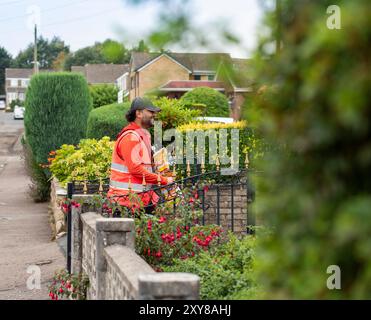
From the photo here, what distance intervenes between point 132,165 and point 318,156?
19.6 ft

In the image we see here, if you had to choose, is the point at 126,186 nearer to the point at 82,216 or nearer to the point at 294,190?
the point at 82,216

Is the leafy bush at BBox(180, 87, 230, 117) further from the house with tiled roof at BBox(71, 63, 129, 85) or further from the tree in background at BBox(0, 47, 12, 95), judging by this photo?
the tree in background at BBox(0, 47, 12, 95)

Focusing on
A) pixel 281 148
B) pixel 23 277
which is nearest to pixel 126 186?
pixel 23 277

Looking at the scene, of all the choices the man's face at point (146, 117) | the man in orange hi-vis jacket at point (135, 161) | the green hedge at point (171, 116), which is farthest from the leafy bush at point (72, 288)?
the green hedge at point (171, 116)

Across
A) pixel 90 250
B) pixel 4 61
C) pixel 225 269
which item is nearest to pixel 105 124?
pixel 90 250

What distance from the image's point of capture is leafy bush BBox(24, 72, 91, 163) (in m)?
21.8

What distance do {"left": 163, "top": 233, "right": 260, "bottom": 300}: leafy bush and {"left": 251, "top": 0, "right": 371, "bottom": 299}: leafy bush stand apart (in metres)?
2.80

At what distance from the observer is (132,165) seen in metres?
8.09

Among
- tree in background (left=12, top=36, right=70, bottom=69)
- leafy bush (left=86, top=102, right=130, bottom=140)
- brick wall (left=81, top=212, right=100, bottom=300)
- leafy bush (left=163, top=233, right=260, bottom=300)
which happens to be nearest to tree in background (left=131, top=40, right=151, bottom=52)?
leafy bush (left=163, top=233, right=260, bottom=300)

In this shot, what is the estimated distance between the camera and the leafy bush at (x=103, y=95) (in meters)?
51.9

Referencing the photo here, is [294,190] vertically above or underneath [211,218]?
above

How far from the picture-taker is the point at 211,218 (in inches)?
430

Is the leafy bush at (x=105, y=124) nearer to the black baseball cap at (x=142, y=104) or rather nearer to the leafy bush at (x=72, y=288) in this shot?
the black baseball cap at (x=142, y=104)
